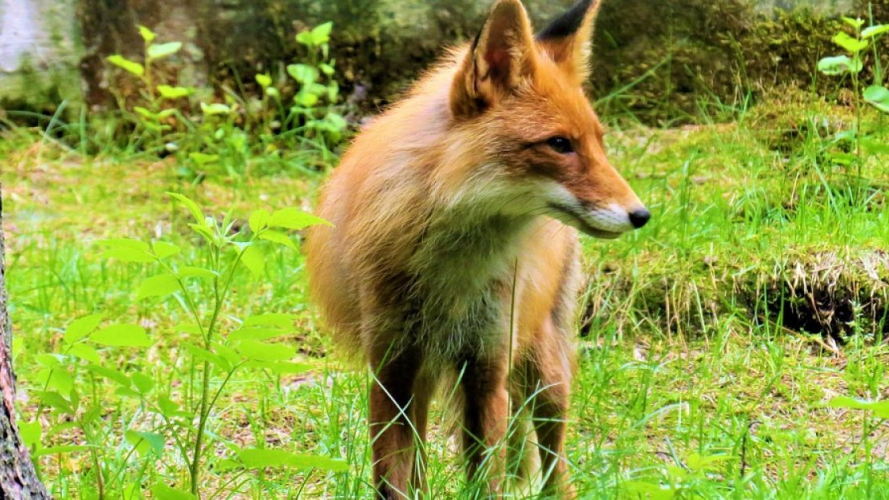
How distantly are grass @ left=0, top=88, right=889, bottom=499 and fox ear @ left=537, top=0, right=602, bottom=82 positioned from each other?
1.37 metres

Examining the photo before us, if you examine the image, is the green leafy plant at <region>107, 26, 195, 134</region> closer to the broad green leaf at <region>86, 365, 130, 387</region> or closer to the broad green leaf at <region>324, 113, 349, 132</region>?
the broad green leaf at <region>324, 113, 349, 132</region>

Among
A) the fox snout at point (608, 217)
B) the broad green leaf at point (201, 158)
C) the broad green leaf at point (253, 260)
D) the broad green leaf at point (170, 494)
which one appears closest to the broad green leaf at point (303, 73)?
the broad green leaf at point (201, 158)

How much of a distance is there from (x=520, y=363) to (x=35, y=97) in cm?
536

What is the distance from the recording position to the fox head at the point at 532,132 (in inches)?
132

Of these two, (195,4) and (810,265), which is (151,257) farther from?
(195,4)

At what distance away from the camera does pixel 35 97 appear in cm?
772

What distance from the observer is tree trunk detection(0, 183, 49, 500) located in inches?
95.3

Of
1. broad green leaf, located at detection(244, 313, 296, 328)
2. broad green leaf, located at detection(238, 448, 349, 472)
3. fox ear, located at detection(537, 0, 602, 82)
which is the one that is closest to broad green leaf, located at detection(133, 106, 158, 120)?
fox ear, located at detection(537, 0, 602, 82)

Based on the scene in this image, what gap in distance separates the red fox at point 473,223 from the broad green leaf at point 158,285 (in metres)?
0.95

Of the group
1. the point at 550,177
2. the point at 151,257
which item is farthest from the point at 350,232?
the point at 151,257

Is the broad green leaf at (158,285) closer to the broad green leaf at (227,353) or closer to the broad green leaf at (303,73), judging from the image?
the broad green leaf at (227,353)

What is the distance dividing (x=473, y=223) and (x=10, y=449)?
1738mm

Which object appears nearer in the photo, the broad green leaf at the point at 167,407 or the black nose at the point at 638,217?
the broad green leaf at the point at 167,407

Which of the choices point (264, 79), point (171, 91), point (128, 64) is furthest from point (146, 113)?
point (264, 79)
